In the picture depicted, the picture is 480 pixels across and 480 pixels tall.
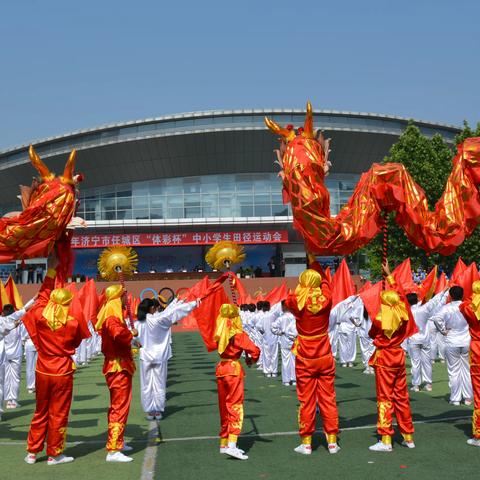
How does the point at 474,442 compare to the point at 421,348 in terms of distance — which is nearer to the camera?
the point at 474,442

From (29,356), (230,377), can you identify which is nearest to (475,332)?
(230,377)

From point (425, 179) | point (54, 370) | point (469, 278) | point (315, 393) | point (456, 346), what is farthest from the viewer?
point (425, 179)

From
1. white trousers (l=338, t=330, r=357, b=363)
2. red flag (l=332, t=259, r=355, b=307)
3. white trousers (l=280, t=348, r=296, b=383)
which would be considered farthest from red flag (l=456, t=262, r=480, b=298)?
white trousers (l=280, t=348, r=296, b=383)

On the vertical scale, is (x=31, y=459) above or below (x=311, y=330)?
below

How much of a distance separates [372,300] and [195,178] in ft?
110

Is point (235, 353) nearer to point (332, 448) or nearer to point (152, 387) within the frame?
point (332, 448)

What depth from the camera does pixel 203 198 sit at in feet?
131

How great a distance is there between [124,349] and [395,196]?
370cm

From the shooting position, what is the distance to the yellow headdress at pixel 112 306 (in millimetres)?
6844

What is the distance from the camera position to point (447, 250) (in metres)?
7.18

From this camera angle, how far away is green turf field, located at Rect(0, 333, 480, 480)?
595cm

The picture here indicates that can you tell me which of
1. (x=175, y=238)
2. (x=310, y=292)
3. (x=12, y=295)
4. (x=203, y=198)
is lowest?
(x=310, y=292)

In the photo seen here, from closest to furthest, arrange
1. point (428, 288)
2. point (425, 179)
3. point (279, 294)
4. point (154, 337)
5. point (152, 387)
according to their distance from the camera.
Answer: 1. point (152, 387)
2. point (154, 337)
3. point (428, 288)
4. point (279, 294)
5. point (425, 179)

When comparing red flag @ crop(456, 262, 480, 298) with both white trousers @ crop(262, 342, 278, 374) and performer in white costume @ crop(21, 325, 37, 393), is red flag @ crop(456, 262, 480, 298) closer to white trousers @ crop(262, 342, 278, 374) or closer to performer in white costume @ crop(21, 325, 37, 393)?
white trousers @ crop(262, 342, 278, 374)
